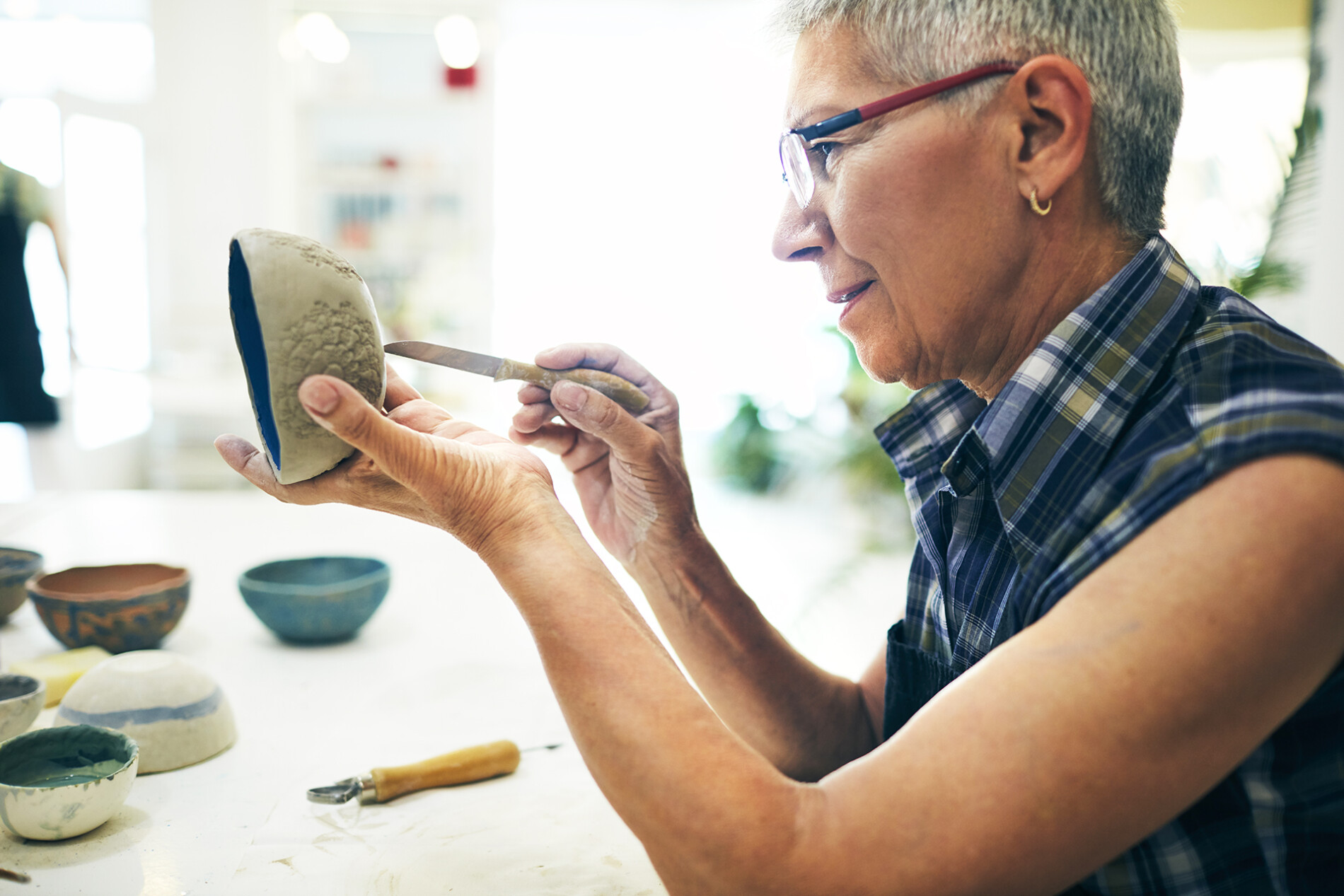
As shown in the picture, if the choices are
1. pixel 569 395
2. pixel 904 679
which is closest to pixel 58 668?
pixel 569 395

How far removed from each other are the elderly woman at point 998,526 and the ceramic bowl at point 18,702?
392 millimetres

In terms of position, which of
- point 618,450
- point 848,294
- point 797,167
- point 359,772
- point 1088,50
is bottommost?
point 359,772

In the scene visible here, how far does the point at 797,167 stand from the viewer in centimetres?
100

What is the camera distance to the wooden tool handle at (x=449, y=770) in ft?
3.39

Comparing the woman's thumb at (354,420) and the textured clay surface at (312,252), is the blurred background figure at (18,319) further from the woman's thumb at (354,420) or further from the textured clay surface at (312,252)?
the woman's thumb at (354,420)

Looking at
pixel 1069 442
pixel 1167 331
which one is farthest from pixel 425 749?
pixel 1167 331

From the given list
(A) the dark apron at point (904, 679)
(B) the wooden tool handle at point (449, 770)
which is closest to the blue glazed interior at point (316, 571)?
(B) the wooden tool handle at point (449, 770)

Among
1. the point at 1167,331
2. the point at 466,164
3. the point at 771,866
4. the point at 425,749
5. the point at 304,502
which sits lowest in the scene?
the point at 425,749

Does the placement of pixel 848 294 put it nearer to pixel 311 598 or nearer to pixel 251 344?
pixel 251 344

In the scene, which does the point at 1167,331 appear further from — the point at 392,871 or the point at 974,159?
the point at 392,871

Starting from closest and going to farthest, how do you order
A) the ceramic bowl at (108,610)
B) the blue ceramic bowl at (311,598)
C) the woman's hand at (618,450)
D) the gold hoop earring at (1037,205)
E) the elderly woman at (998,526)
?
the elderly woman at (998,526) < the gold hoop earring at (1037,205) < the woman's hand at (618,450) < the ceramic bowl at (108,610) < the blue ceramic bowl at (311,598)

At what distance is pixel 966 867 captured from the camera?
627mm

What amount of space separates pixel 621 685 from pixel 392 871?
14.3 inches

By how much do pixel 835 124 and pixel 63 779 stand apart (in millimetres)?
1072
